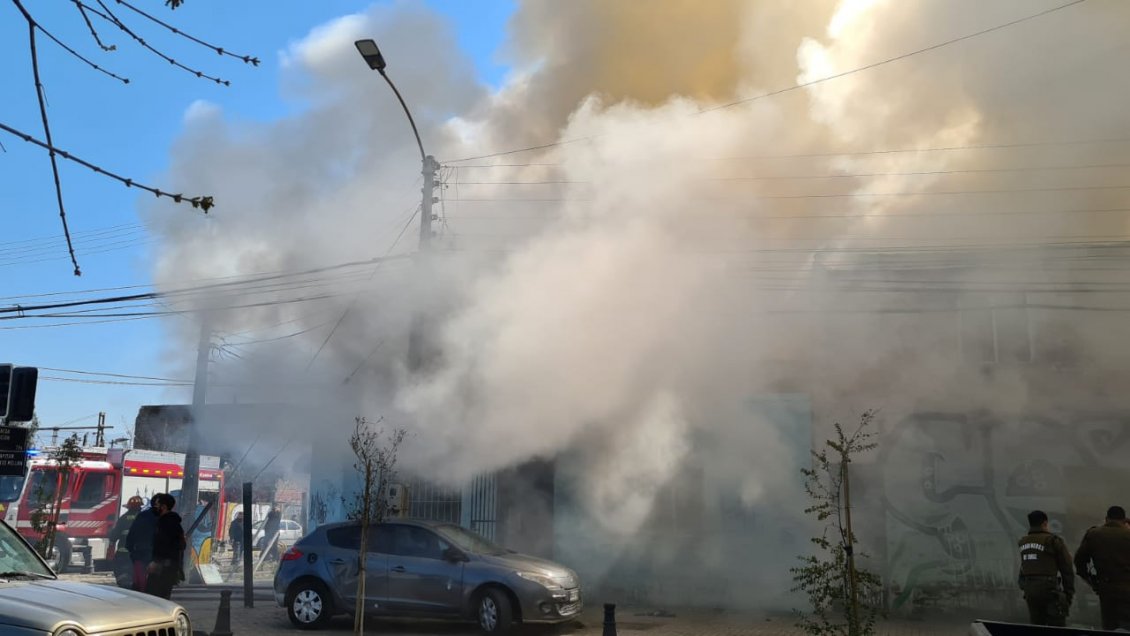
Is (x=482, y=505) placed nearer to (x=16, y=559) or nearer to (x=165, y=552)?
(x=165, y=552)

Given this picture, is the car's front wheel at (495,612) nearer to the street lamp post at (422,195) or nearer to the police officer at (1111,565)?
the street lamp post at (422,195)

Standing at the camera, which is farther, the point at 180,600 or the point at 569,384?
the point at 180,600

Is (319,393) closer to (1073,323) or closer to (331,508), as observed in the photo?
(331,508)

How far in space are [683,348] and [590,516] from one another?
2826 mm

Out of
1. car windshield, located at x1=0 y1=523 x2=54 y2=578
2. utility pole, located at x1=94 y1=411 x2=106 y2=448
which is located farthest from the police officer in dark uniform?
utility pole, located at x1=94 y1=411 x2=106 y2=448

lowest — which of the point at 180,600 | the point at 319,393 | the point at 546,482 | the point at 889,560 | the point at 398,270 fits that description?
the point at 180,600

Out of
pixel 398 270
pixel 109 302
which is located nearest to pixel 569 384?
pixel 398 270

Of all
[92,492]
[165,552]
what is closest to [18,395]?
[165,552]

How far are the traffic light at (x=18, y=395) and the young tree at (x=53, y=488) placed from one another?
7.06m

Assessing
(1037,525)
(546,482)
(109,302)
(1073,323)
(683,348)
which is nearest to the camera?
(1037,525)

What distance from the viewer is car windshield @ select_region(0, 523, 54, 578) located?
16.7 feet

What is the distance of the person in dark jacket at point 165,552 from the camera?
850 cm

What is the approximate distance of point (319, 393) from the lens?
45.1 ft

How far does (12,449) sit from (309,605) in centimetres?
361
